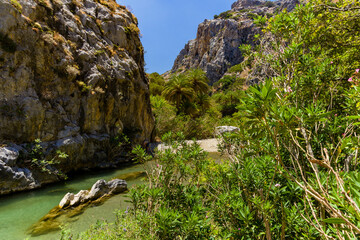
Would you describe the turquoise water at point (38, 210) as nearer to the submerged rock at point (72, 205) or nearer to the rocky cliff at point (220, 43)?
the submerged rock at point (72, 205)

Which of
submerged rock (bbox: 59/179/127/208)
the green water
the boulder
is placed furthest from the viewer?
the boulder

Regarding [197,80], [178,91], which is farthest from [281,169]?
[197,80]

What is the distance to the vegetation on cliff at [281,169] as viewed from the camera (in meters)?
1.48

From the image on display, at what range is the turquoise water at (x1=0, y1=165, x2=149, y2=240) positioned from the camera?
484 centimetres

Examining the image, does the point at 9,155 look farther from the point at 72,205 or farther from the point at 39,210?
the point at 72,205

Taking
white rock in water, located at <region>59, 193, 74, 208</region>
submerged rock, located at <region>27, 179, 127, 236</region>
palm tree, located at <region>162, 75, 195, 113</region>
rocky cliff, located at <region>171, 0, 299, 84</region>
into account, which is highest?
rocky cliff, located at <region>171, 0, 299, 84</region>

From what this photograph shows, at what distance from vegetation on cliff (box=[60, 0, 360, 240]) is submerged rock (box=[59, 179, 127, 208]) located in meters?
3.44

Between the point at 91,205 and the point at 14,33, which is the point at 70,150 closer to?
the point at 91,205

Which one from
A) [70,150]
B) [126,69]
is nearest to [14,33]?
[70,150]

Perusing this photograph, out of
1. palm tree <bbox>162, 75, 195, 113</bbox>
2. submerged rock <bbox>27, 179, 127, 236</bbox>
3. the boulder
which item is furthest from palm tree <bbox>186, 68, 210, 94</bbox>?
Answer: the boulder

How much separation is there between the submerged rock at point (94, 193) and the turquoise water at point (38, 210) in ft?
1.40

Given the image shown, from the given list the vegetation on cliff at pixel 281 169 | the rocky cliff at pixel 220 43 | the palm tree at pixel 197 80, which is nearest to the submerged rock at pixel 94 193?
the vegetation on cliff at pixel 281 169

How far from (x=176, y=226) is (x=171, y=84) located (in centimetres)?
2282

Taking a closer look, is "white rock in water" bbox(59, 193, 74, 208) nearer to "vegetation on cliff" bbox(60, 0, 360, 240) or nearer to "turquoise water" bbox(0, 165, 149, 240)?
"turquoise water" bbox(0, 165, 149, 240)
